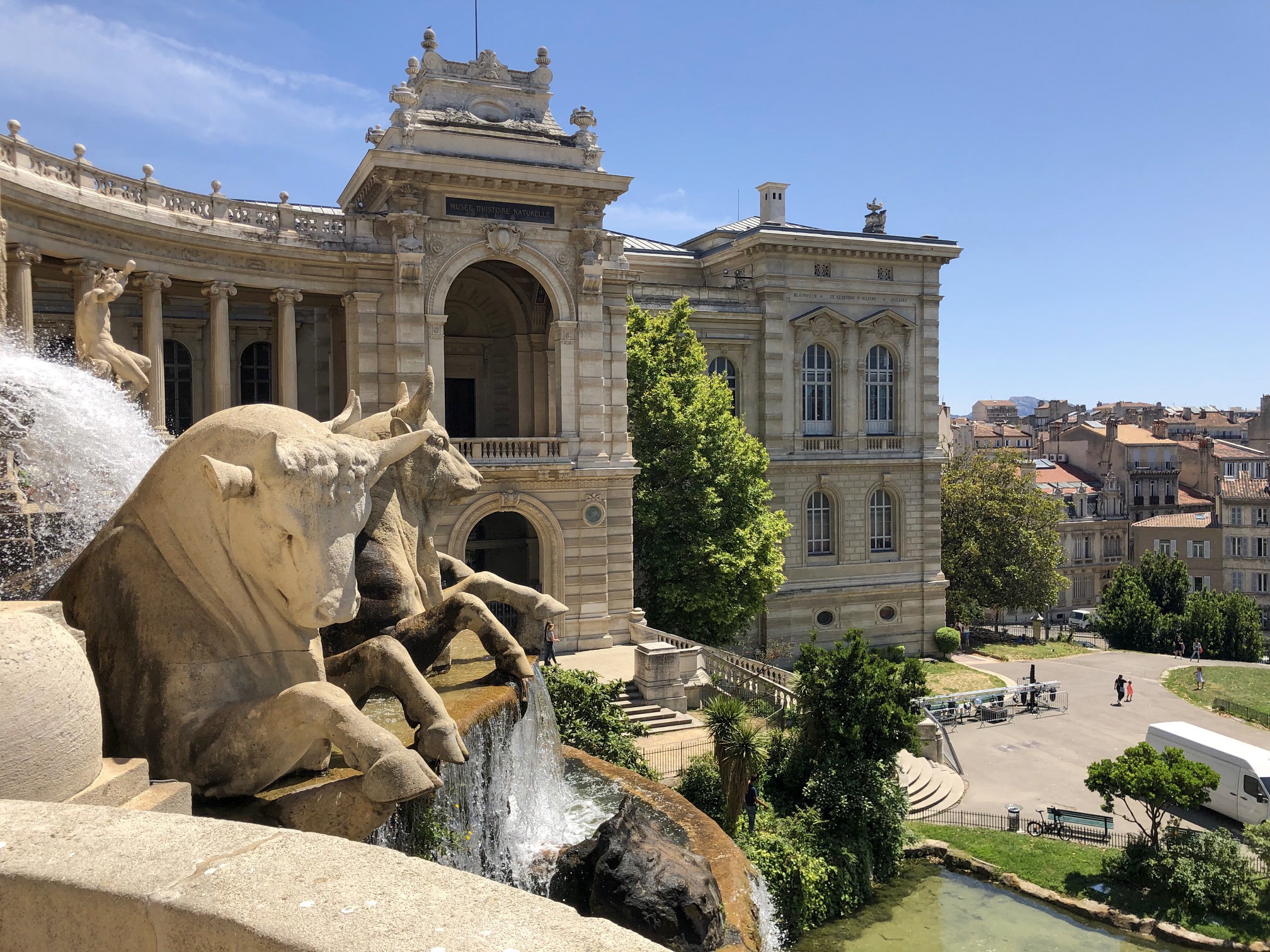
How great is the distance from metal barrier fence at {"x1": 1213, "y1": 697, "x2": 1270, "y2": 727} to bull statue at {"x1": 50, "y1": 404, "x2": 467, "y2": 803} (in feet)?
133

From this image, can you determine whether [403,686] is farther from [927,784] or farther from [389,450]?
[927,784]

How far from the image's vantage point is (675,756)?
23312 millimetres

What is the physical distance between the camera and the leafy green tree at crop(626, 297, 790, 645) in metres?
33.3

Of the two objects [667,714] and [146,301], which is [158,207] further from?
[667,714]

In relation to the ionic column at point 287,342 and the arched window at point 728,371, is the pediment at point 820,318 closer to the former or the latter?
the arched window at point 728,371

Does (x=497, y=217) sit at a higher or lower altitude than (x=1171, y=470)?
higher

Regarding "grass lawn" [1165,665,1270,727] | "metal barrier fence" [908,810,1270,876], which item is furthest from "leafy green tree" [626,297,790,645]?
"grass lawn" [1165,665,1270,727]

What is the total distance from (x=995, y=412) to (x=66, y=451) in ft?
404

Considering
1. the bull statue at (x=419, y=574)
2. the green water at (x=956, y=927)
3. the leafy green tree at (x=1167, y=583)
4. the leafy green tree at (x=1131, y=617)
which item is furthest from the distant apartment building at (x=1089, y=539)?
the bull statue at (x=419, y=574)

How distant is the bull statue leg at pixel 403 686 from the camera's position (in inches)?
248

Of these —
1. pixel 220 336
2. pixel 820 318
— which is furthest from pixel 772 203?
pixel 220 336

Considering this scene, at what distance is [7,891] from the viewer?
3.18 metres

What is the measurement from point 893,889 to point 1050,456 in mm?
70270

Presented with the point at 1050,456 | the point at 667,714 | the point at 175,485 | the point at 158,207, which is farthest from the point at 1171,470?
the point at 175,485
